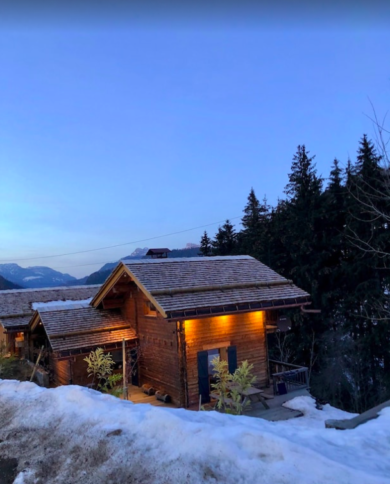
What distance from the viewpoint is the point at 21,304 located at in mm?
20359

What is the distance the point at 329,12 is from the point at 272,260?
20939mm

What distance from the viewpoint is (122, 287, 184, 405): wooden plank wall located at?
39.8 ft

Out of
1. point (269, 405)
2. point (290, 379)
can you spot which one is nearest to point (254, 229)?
point (290, 379)

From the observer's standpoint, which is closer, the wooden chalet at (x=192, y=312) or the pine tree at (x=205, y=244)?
the wooden chalet at (x=192, y=312)

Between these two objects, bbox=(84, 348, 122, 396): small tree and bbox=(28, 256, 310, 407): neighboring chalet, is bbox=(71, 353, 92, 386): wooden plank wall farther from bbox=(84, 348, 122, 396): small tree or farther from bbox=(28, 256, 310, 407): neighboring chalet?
bbox=(84, 348, 122, 396): small tree

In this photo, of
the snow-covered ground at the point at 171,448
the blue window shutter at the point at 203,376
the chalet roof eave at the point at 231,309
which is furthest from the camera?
the blue window shutter at the point at 203,376

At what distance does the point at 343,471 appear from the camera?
291 cm

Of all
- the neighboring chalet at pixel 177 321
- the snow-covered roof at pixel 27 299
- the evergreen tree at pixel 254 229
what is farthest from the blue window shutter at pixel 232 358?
the evergreen tree at pixel 254 229

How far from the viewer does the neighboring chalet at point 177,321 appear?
1205 cm

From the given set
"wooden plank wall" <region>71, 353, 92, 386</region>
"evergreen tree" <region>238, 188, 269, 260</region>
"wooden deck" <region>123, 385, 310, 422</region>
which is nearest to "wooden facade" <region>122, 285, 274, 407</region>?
"wooden deck" <region>123, 385, 310, 422</region>

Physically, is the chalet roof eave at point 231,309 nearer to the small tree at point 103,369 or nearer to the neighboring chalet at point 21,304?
the small tree at point 103,369

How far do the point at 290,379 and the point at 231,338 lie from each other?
10.1 feet

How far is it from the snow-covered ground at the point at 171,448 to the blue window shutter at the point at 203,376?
7598 mm

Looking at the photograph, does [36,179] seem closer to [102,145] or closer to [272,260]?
[102,145]
